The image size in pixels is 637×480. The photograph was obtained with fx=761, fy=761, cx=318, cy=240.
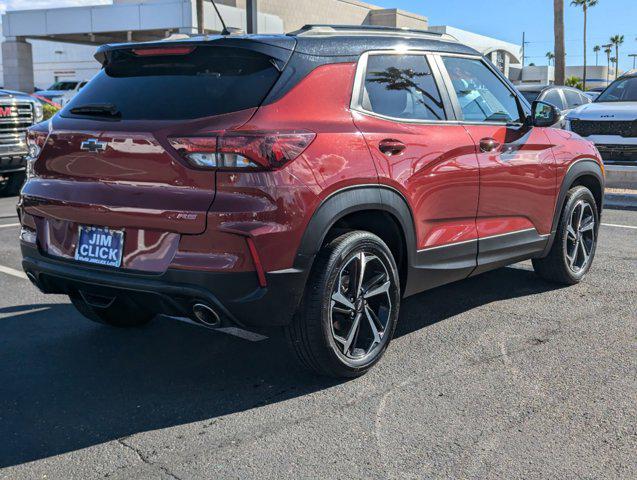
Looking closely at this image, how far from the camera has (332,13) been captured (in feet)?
168

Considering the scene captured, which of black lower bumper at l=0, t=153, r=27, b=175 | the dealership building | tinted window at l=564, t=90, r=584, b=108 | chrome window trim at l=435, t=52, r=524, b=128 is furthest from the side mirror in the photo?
the dealership building

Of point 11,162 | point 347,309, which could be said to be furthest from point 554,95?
point 347,309

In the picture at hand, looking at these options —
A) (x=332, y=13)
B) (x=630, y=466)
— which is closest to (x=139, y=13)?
(x=332, y=13)

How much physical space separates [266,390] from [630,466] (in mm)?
1756

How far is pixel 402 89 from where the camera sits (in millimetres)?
4418

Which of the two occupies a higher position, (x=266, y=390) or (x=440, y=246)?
(x=440, y=246)

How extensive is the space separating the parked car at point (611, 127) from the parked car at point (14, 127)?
869cm

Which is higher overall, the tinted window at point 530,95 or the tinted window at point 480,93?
the tinted window at point 530,95

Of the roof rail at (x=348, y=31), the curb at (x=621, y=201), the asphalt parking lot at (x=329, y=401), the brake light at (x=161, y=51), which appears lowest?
the asphalt parking lot at (x=329, y=401)

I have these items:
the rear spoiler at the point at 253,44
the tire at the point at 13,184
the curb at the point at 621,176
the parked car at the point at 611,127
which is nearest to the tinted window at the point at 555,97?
the parked car at the point at 611,127

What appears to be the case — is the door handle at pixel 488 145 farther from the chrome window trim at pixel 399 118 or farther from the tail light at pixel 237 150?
the tail light at pixel 237 150

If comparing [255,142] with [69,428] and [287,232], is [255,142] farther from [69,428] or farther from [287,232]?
[69,428]

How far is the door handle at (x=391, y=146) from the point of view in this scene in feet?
13.3

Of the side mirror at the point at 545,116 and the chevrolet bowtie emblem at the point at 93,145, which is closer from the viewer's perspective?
the chevrolet bowtie emblem at the point at 93,145
